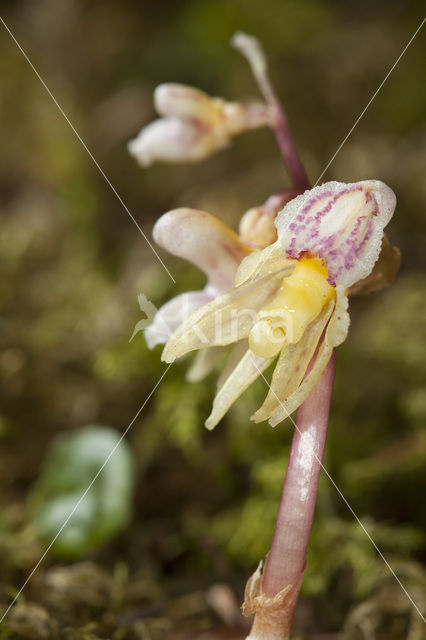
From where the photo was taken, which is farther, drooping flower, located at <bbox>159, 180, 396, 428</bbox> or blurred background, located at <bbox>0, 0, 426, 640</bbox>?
blurred background, located at <bbox>0, 0, 426, 640</bbox>

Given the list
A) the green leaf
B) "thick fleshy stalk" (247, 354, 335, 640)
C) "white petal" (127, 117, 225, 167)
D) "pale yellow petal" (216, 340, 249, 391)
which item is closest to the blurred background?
the green leaf

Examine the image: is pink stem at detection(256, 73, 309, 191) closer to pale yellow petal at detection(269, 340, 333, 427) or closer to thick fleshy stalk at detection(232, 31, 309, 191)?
thick fleshy stalk at detection(232, 31, 309, 191)

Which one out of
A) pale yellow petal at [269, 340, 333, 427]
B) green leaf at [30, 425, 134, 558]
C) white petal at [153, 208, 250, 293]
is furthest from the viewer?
green leaf at [30, 425, 134, 558]

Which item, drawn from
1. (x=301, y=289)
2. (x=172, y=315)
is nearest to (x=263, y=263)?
(x=301, y=289)

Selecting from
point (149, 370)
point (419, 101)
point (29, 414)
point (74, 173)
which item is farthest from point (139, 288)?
point (419, 101)

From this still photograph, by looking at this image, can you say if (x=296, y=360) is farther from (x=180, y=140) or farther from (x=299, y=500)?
(x=180, y=140)
